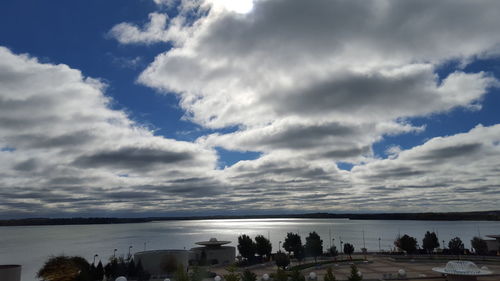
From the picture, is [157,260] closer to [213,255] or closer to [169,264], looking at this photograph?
[169,264]

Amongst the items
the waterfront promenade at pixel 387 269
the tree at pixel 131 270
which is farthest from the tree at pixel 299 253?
the tree at pixel 131 270

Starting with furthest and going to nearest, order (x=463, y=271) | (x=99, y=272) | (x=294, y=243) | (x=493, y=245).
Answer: (x=294, y=243), (x=493, y=245), (x=99, y=272), (x=463, y=271)

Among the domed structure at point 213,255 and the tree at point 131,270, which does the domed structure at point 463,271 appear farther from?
the domed structure at point 213,255

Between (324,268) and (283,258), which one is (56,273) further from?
(324,268)

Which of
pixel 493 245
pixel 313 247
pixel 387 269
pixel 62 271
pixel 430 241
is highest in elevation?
pixel 62 271

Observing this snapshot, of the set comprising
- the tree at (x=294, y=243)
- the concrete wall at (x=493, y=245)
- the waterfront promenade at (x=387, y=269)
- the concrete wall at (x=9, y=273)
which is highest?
the concrete wall at (x=9, y=273)

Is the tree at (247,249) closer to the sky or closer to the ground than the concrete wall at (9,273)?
closer to the ground

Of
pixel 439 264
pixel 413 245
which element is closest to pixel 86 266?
pixel 439 264

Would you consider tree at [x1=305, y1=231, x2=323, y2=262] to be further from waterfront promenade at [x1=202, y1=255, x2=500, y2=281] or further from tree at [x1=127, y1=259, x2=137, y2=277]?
tree at [x1=127, y1=259, x2=137, y2=277]

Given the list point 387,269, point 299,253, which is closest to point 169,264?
point 299,253

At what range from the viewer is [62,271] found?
5753 centimetres

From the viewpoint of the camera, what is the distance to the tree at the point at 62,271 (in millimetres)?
57344

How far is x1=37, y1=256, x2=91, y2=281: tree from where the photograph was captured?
57.3 meters

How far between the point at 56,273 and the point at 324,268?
46.5 meters
